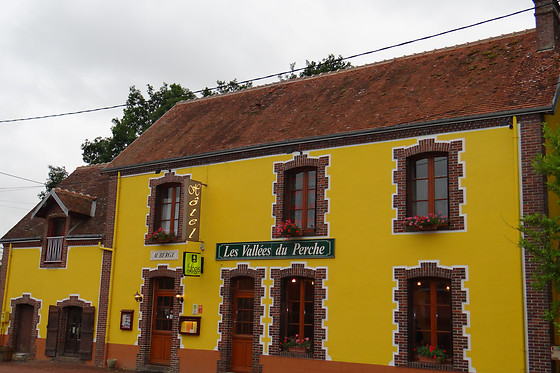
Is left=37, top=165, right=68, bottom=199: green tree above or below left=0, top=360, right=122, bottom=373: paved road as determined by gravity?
above

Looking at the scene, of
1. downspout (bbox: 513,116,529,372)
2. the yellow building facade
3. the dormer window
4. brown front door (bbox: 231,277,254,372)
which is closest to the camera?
downspout (bbox: 513,116,529,372)

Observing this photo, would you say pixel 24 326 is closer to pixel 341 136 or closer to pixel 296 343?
pixel 296 343

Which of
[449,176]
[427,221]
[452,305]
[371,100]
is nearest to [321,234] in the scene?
[427,221]

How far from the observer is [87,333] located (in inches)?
770

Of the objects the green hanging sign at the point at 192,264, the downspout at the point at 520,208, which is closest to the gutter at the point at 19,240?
the green hanging sign at the point at 192,264

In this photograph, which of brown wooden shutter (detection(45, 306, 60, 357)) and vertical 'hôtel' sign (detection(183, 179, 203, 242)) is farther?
brown wooden shutter (detection(45, 306, 60, 357))

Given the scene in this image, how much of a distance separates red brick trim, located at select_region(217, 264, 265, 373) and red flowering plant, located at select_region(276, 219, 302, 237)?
47.0 inches

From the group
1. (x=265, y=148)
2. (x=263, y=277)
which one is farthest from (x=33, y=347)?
(x=265, y=148)

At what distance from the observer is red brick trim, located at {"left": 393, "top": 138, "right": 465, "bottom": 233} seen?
1371cm

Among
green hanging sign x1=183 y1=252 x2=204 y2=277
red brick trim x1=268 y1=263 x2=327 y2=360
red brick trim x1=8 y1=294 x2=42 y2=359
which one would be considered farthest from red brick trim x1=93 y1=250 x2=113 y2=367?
red brick trim x1=268 y1=263 x2=327 y2=360

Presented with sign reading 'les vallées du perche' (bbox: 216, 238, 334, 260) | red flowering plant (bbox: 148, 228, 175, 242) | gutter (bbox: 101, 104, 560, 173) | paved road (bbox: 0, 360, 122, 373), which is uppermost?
gutter (bbox: 101, 104, 560, 173)

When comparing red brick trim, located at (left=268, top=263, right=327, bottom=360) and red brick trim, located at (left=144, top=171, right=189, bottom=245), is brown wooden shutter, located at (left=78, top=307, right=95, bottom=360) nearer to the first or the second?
red brick trim, located at (left=144, top=171, right=189, bottom=245)

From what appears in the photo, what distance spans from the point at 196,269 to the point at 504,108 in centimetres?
901

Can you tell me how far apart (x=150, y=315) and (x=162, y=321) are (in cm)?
41
